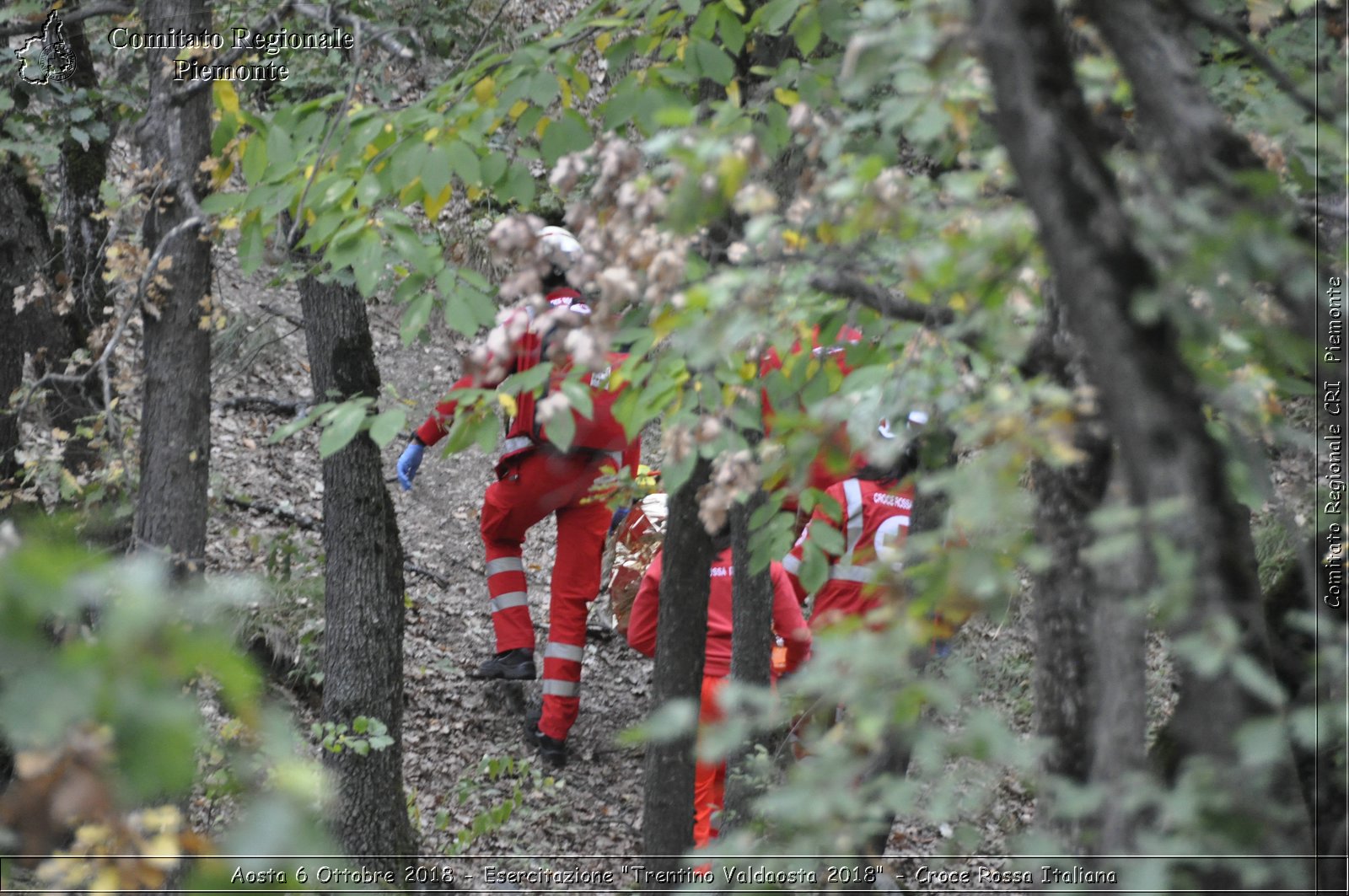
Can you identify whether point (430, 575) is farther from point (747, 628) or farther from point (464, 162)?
point (464, 162)

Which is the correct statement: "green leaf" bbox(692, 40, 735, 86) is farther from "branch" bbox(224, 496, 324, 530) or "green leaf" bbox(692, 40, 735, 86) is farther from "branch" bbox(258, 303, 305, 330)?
"branch" bbox(224, 496, 324, 530)

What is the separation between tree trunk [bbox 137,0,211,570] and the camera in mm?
4332

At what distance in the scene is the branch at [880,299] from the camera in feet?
8.15

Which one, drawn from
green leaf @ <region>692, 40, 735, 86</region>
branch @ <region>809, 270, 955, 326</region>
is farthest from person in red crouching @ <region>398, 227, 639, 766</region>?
branch @ <region>809, 270, 955, 326</region>

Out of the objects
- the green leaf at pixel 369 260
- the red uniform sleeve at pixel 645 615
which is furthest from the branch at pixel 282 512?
the green leaf at pixel 369 260

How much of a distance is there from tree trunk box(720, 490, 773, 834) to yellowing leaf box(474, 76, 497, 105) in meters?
1.99

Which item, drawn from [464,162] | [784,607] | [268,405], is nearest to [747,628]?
[784,607]

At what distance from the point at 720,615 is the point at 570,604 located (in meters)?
0.87

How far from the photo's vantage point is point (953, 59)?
5.99 feet

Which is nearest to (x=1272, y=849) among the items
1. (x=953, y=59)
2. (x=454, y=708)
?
(x=953, y=59)

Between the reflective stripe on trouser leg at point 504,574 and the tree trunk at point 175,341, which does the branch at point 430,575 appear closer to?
the reflective stripe on trouser leg at point 504,574

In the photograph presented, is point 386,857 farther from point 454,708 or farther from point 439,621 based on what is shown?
point 439,621

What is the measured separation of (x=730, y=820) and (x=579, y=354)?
283cm

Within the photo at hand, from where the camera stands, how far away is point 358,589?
5.21m
